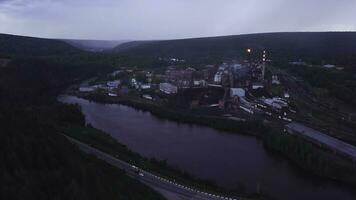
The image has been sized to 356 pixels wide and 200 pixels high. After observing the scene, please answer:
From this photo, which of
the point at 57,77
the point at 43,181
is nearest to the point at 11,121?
the point at 43,181

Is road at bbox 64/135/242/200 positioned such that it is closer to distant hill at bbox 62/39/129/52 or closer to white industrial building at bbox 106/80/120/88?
white industrial building at bbox 106/80/120/88

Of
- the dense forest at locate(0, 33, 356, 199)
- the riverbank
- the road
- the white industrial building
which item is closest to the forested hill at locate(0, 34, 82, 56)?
the dense forest at locate(0, 33, 356, 199)

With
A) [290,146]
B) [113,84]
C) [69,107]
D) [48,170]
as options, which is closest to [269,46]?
[113,84]

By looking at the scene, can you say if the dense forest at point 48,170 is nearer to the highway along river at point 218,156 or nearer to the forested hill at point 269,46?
the highway along river at point 218,156

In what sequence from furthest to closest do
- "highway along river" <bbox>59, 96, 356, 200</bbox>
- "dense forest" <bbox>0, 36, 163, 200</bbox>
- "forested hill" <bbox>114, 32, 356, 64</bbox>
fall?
"forested hill" <bbox>114, 32, 356, 64</bbox>, "highway along river" <bbox>59, 96, 356, 200</bbox>, "dense forest" <bbox>0, 36, 163, 200</bbox>

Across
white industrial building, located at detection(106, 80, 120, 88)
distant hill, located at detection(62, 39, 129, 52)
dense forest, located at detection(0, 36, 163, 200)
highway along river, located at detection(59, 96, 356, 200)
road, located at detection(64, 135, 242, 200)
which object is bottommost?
highway along river, located at detection(59, 96, 356, 200)
